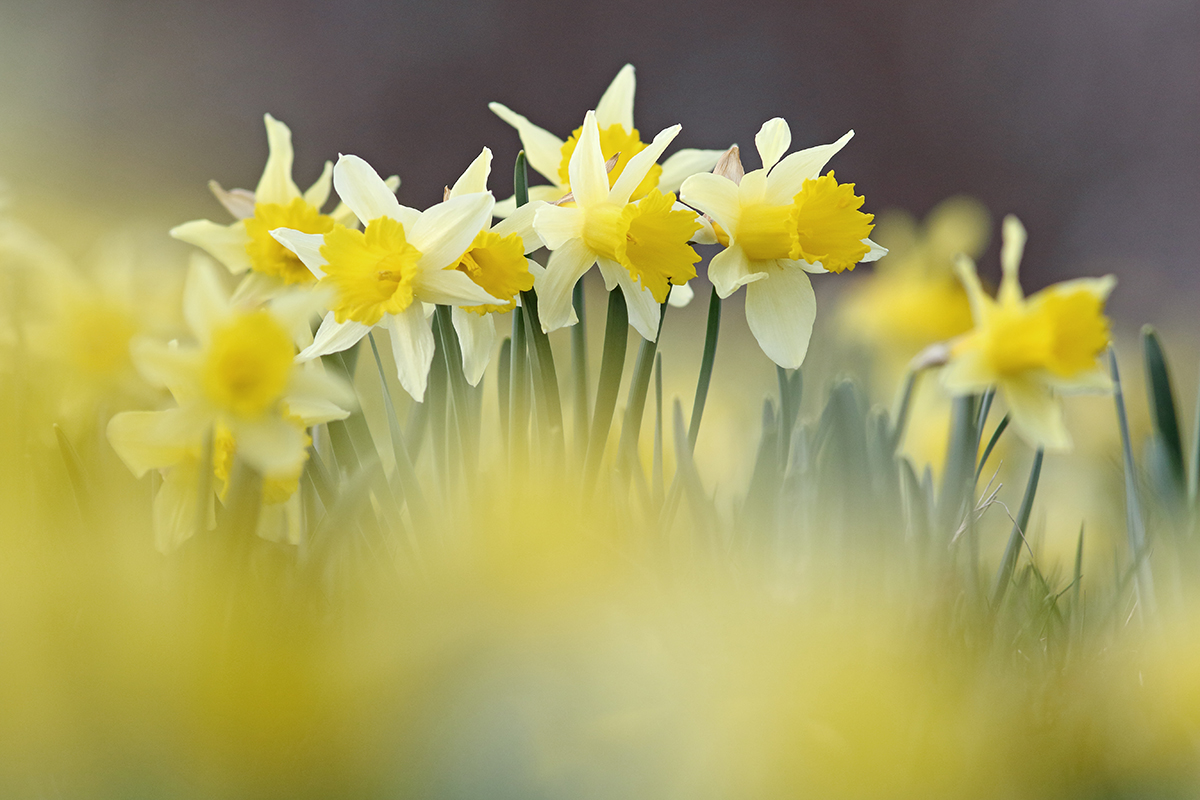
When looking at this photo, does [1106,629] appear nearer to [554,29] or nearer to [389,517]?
[389,517]

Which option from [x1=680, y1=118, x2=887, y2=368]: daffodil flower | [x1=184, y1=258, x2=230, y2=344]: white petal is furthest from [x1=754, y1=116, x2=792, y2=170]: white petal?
[x1=184, y1=258, x2=230, y2=344]: white petal

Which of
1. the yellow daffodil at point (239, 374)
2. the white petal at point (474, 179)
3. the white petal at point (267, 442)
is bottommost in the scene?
the white petal at point (267, 442)

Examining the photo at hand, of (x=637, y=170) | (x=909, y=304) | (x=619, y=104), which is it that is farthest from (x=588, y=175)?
(x=909, y=304)

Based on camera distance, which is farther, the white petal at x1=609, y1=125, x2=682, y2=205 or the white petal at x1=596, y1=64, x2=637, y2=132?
the white petal at x1=596, y1=64, x2=637, y2=132

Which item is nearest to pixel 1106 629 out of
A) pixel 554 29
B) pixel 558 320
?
pixel 558 320

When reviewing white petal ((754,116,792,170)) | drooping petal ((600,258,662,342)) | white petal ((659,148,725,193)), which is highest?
white petal ((659,148,725,193))

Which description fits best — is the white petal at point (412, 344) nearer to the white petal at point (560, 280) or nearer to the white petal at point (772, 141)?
the white petal at point (560, 280)

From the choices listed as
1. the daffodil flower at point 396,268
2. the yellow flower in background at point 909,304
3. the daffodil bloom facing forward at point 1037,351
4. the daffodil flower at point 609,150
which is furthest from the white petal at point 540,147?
the yellow flower in background at point 909,304

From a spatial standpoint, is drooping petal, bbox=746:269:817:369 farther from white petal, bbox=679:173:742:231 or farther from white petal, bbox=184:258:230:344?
white petal, bbox=184:258:230:344
